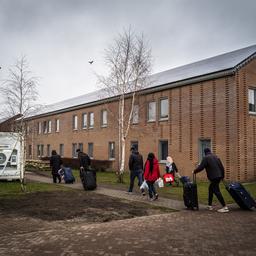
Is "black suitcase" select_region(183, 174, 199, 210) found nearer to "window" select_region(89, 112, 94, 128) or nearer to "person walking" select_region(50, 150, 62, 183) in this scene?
"person walking" select_region(50, 150, 62, 183)

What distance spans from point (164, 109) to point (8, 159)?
10.4m

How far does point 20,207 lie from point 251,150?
12849mm

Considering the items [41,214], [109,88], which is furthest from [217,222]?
[109,88]

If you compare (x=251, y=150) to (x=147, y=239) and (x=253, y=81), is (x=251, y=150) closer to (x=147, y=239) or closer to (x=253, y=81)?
(x=253, y=81)

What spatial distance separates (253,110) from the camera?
769 inches

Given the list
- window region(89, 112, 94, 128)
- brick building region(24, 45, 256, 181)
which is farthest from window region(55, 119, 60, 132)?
brick building region(24, 45, 256, 181)

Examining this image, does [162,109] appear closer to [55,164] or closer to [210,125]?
[210,125]

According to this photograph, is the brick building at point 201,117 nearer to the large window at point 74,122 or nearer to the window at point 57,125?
the large window at point 74,122

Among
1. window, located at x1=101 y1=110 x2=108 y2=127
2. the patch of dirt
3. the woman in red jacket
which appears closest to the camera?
the patch of dirt

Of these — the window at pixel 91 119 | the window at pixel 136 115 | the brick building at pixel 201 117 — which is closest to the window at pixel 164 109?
the brick building at pixel 201 117

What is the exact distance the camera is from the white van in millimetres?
18359

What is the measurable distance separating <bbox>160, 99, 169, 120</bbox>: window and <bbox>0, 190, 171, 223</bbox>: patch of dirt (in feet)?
37.7

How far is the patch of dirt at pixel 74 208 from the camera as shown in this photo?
9.21 m

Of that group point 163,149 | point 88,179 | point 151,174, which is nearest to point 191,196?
point 151,174
